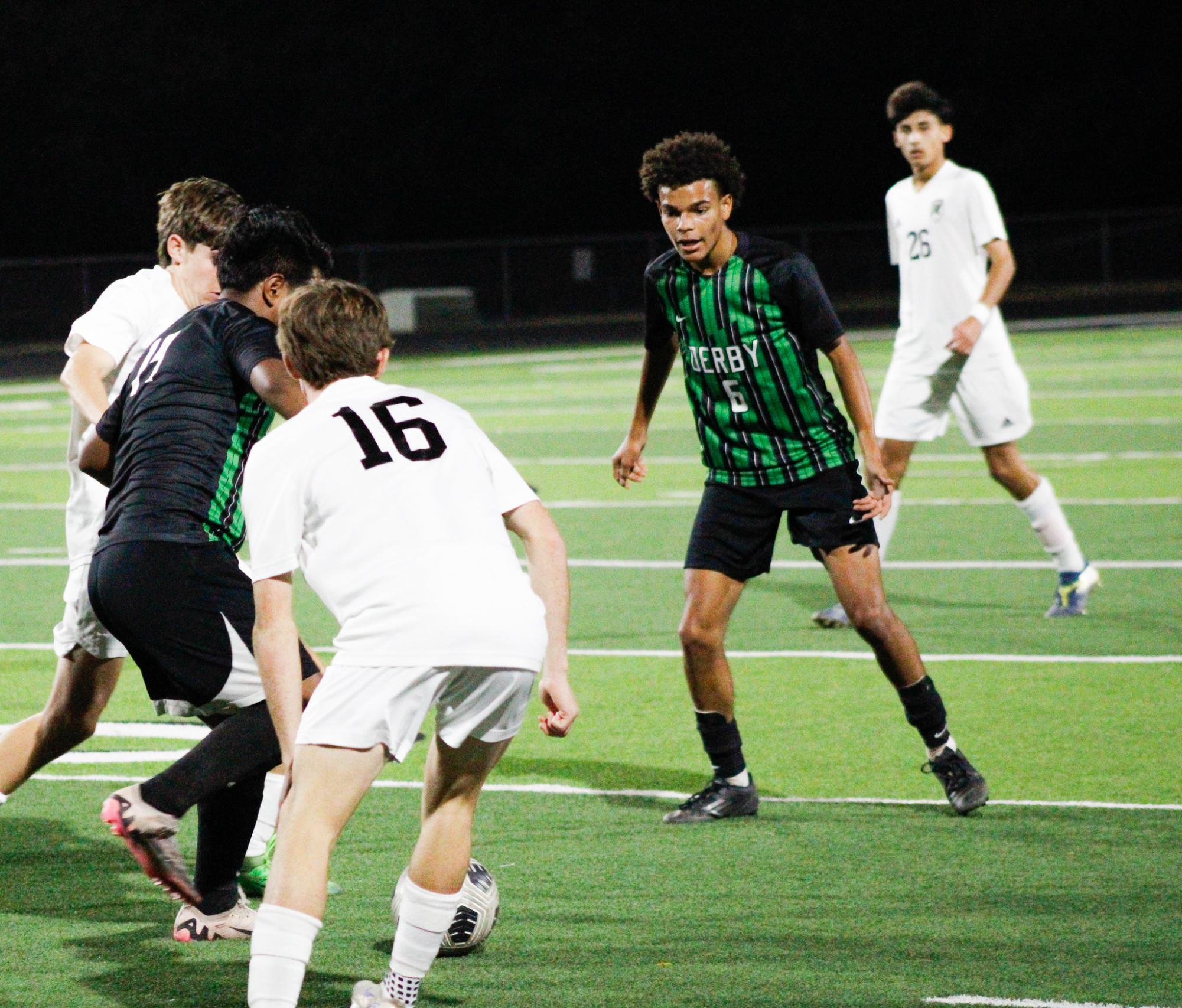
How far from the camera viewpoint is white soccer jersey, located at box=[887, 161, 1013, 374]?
951 centimetres

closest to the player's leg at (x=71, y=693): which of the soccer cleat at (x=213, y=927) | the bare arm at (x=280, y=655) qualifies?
the soccer cleat at (x=213, y=927)

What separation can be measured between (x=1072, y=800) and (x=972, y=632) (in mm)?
2944

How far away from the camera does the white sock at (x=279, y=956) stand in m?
3.74

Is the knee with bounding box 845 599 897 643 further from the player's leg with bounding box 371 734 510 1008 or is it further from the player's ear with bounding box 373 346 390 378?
the player's ear with bounding box 373 346 390 378

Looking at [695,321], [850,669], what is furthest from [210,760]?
[850,669]

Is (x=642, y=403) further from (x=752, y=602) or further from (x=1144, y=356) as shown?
(x=1144, y=356)

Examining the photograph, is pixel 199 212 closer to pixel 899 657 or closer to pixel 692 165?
pixel 692 165

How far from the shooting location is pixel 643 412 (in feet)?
22.2

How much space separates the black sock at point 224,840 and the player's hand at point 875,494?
90.2 inches

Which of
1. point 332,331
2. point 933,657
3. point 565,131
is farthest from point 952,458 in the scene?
point 565,131

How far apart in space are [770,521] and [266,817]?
1970mm

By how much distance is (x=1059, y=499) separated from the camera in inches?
535

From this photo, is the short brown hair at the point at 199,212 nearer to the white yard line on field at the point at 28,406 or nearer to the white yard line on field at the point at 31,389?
the white yard line on field at the point at 28,406

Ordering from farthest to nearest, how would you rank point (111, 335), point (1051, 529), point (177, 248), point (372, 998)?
point (1051, 529)
point (111, 335)
point (177, 248)
point (372, 998)
